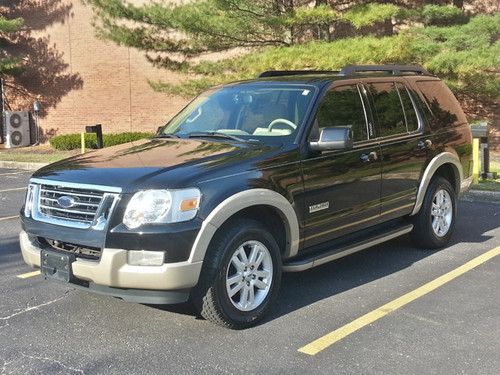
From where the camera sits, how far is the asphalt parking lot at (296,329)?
3.81 meters

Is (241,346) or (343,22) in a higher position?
(343,22)

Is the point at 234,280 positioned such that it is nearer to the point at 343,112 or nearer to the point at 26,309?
the point at 26,309

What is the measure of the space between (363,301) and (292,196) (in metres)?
1.08

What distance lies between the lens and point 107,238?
3.93 metres

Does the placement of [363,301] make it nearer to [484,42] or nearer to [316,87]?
[316,87]

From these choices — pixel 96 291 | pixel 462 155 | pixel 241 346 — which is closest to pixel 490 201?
pixel 462 155

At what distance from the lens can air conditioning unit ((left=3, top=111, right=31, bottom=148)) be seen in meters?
22.5

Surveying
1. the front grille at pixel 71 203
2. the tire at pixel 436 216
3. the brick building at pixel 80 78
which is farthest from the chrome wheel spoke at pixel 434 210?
the brick building at pixel 80 78

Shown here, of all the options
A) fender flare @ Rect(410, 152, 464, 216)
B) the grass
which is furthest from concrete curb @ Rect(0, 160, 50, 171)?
fender flare @ Rect(410, 152, 464, 216)

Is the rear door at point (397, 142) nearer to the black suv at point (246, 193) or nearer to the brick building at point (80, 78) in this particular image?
the black suv at point (246, 193)

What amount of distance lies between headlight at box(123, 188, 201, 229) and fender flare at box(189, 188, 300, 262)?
179 millimetres

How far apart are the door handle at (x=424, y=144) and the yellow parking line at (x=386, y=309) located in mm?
1223

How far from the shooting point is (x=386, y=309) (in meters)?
4.74

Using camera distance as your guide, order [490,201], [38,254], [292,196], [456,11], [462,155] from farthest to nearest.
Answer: [456,11]
[490,201]
[462,155]
[292,196]
[38,254]
